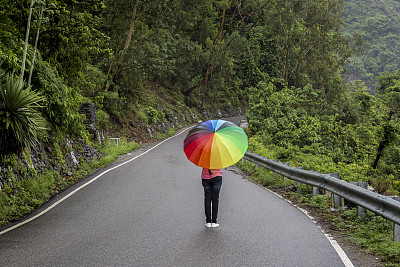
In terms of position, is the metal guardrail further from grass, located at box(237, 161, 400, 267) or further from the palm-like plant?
the palm-like plant

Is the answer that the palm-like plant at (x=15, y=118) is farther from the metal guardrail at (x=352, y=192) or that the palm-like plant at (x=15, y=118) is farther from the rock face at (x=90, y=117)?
the rock face at (x=90, y=117)

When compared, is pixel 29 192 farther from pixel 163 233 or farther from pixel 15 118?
pixel 163 233

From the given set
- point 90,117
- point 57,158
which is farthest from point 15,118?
point 90,117

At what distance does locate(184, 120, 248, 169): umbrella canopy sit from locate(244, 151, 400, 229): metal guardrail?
2.44 m

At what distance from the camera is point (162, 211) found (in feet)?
26.5

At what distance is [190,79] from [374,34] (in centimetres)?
9096

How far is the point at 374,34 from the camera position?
11738 centimetres

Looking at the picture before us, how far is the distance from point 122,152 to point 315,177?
45.9ft

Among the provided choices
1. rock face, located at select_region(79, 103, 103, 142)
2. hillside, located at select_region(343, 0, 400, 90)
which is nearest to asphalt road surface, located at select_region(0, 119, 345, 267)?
rock face, located at select_region(79, 103, 103, 142)

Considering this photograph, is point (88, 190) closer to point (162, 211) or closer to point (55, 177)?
point (55, 177)

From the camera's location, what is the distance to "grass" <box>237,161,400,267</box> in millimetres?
5477

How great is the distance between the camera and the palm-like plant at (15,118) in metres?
7.30

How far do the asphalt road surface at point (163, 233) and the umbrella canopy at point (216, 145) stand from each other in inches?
49.1

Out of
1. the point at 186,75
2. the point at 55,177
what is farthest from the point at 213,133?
the point at 186,75
